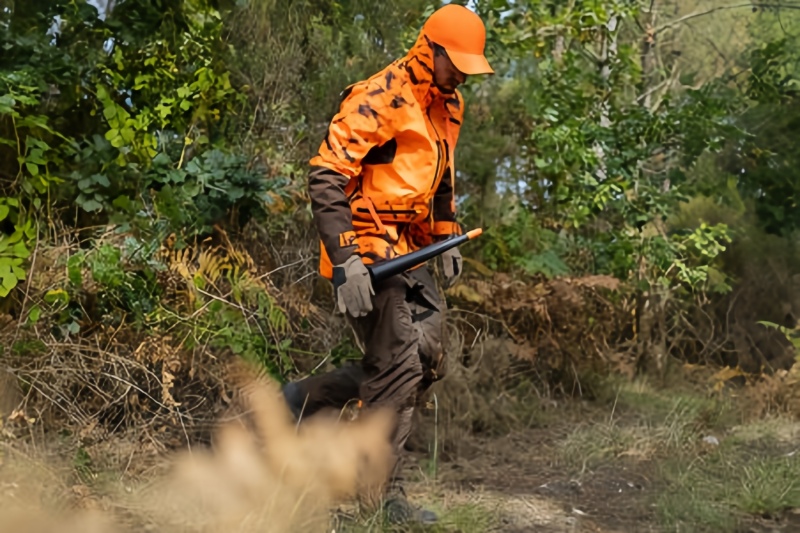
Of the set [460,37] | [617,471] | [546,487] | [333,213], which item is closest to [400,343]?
[333,213]

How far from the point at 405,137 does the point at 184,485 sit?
1598 mm

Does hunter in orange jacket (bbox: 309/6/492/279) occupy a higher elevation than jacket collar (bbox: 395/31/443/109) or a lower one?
lower

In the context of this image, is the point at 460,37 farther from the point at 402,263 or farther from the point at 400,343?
the point at 400,343

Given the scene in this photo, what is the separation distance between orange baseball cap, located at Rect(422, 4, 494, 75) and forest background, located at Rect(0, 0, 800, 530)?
185 cm

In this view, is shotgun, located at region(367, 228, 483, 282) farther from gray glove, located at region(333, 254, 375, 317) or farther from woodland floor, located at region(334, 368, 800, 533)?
woodland floor, located at region(334, 368, 800, 533)

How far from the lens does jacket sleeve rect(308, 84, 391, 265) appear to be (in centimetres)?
357

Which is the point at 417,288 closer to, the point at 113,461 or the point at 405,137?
the point at 405,137

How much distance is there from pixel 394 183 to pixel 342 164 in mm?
255

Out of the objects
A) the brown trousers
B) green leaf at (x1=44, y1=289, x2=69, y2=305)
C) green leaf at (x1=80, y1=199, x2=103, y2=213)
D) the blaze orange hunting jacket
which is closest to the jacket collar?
the blaze orange hunting jacket

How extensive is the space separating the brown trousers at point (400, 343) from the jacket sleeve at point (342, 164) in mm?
277

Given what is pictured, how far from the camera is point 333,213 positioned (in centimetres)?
358

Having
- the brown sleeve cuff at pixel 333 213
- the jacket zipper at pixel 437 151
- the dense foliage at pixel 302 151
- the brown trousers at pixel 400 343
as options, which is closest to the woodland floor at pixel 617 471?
the brown trousers at pixel 400 343

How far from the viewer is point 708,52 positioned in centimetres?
888

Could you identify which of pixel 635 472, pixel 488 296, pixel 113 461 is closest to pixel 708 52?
pixel 488 296
